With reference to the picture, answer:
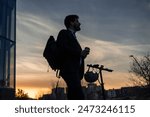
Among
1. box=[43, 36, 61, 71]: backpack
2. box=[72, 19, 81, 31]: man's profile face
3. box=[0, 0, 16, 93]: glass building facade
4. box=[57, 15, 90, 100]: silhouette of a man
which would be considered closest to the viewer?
box=[57, 15, 90, 100]: silhouette of a man

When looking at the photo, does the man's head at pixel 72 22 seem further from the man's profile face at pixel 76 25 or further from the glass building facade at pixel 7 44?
the glass building facade at pixel 7 44

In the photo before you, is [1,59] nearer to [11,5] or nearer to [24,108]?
[11,5]

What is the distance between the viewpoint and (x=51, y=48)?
5539mm

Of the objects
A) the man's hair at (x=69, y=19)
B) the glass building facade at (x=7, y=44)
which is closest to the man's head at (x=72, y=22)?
the man's hair at (x=69, y=19)

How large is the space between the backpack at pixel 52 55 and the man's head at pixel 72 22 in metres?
0.32

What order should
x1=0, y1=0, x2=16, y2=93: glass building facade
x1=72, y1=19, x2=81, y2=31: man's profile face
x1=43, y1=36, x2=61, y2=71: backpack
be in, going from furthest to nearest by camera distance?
x1=0, y1=0, x2=16, y2=93: glass building facade → x1=72, y1=19, x2=81, y2=31: man's profile face → x1=43, y1=36, x2=61, y2=71: backpack

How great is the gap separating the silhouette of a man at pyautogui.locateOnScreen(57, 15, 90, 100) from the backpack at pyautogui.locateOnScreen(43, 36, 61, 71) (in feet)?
0.22

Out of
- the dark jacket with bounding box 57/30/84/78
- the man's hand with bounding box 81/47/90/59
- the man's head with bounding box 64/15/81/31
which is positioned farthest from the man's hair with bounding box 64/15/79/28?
the man's hand with bounding box 81/47/90/59

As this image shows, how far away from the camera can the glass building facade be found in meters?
24.3

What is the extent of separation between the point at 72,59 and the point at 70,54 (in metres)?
0.07

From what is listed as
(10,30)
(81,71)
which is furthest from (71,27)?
(10,30)

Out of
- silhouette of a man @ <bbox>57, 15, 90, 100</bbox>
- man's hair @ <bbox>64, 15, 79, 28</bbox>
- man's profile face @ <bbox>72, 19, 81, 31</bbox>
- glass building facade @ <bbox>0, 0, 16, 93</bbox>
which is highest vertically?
glass building facade @ <bbox>0, 0, 16, 93</bbox>

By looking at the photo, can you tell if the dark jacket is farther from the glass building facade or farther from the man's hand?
the glass building facade

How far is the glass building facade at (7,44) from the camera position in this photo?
24344mm
